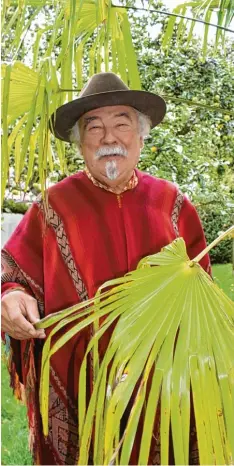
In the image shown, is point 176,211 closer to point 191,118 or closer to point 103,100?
point 103,100

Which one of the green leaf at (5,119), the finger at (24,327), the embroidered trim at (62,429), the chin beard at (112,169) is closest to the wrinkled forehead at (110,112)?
the chin beard at (112,169)

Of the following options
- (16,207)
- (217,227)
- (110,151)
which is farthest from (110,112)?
(16,207)

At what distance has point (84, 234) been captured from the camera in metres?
1.60

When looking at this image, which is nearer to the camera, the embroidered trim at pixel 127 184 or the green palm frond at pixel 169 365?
the green palm frond at pixel 169 365

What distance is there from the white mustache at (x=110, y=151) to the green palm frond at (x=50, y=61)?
3.9 inches

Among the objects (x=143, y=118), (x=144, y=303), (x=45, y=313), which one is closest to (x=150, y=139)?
(x=143, y=118)

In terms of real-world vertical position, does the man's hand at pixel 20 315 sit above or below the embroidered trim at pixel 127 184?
below

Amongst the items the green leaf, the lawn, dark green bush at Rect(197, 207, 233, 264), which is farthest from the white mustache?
dark green bush at Rect(197, 207, 233, 264)

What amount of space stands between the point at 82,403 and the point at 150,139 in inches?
86.9

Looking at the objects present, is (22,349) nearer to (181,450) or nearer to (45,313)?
(45,313)

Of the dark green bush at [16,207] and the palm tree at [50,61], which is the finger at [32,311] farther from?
the dark green bush at [16,207]

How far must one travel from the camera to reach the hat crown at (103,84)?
1568 millimetres

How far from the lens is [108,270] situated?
5.14ft

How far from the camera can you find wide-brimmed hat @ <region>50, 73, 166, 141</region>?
1.53 m
